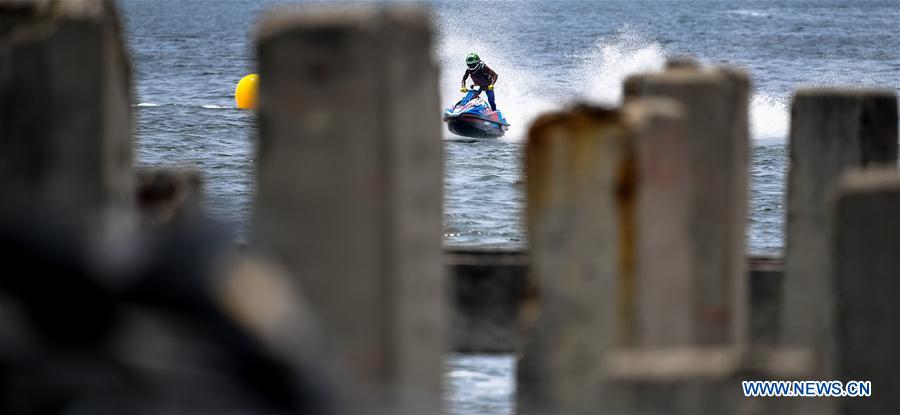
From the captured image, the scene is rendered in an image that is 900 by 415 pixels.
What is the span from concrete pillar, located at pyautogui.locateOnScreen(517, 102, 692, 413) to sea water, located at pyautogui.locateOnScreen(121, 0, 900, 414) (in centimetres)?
67

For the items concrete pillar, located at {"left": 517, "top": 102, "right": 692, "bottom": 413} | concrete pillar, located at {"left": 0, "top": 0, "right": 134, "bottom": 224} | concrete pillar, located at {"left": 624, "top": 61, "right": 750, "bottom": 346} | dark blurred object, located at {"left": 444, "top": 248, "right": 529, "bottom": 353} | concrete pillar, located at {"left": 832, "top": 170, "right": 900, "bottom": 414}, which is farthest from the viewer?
dark blurred object, located at {"left": 444, "top": 248, "right": 529, "bottom": 353}

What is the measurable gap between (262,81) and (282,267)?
34 cm

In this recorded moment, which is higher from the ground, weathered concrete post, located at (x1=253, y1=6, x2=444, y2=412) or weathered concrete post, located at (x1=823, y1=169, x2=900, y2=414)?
weathered concrete post, located at (x1=253, y1=6, x2=444, y2=412)

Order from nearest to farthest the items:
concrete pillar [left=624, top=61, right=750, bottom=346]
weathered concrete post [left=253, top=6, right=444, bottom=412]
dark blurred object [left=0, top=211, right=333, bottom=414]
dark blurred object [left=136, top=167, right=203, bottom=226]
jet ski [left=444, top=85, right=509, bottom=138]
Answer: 1. dark blurred object [left=0, top=211, right=333, bottom=414]
2. weathered concrete post [left=253, top=6, right=444, bottom=412]
3. concrete pillar [left=624, top=61, right=750, bottom=346]
4. dark blurred object [left=136, top=167, right=203, bottom=226]
5. jet ski [left=444, top=85, right=509, bottom=138]

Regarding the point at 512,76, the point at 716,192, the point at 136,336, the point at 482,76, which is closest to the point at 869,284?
the point at 716,192

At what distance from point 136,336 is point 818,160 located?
3719mm

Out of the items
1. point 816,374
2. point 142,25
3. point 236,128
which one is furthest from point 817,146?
point 142,25

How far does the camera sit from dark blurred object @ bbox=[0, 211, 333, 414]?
205 centimetres

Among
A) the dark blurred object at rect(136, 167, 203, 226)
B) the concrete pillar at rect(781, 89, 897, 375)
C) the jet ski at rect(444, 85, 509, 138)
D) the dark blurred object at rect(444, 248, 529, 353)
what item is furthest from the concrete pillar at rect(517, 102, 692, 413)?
the jet ski at rect(444, 85, 509, 138)

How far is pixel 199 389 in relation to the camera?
204 cm

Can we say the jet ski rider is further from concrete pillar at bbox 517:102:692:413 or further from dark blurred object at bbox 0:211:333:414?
dark blurred object at bbox 0:211:333:414

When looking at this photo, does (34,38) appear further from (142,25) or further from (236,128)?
(142,25)

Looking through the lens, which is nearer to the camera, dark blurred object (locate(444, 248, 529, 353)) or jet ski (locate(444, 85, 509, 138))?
dark blurred object (locate(444, 248, 529, 353))

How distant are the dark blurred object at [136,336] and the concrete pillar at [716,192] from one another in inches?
82.1
